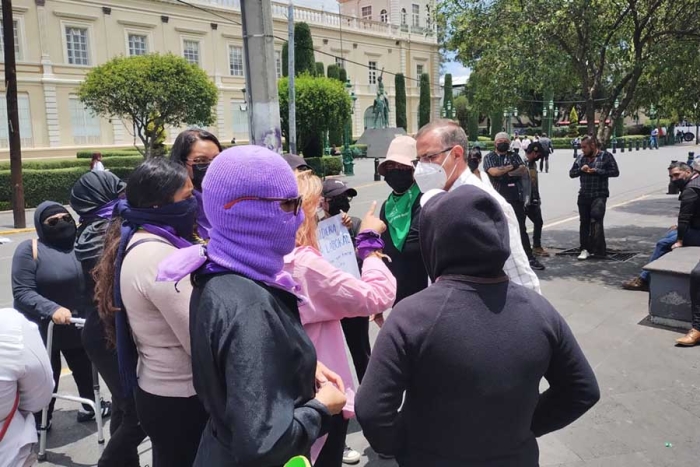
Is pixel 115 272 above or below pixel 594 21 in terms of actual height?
below

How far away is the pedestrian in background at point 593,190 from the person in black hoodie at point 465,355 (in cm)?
711

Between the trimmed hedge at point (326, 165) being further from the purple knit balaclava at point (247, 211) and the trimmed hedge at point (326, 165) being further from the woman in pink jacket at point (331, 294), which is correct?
the purple knit balaclava at point (247, 211)

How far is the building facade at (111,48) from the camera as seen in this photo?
105ft

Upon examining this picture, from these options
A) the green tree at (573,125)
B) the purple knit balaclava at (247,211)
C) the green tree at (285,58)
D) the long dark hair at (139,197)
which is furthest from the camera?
the green tree at (573,125)

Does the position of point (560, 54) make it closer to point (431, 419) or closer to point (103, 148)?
point (431, 419)

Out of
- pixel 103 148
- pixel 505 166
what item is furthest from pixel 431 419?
pixel 103 148

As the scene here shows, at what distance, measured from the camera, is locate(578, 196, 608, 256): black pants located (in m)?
8.30

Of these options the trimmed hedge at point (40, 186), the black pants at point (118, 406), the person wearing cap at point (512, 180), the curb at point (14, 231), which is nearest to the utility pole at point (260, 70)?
the black pants at point (118, 406)

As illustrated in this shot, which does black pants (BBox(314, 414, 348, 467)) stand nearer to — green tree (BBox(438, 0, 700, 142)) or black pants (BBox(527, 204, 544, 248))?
green tree (BBox(438, 0, 700, 142))

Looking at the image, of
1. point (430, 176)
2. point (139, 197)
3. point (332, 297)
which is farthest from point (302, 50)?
point (332, 297)

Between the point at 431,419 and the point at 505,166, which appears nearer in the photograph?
Result: the point at 431,419

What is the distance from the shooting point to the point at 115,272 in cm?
235

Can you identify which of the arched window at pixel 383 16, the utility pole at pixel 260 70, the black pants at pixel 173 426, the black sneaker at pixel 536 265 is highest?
the arched window at pixel 383 16

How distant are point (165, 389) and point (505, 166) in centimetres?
676
